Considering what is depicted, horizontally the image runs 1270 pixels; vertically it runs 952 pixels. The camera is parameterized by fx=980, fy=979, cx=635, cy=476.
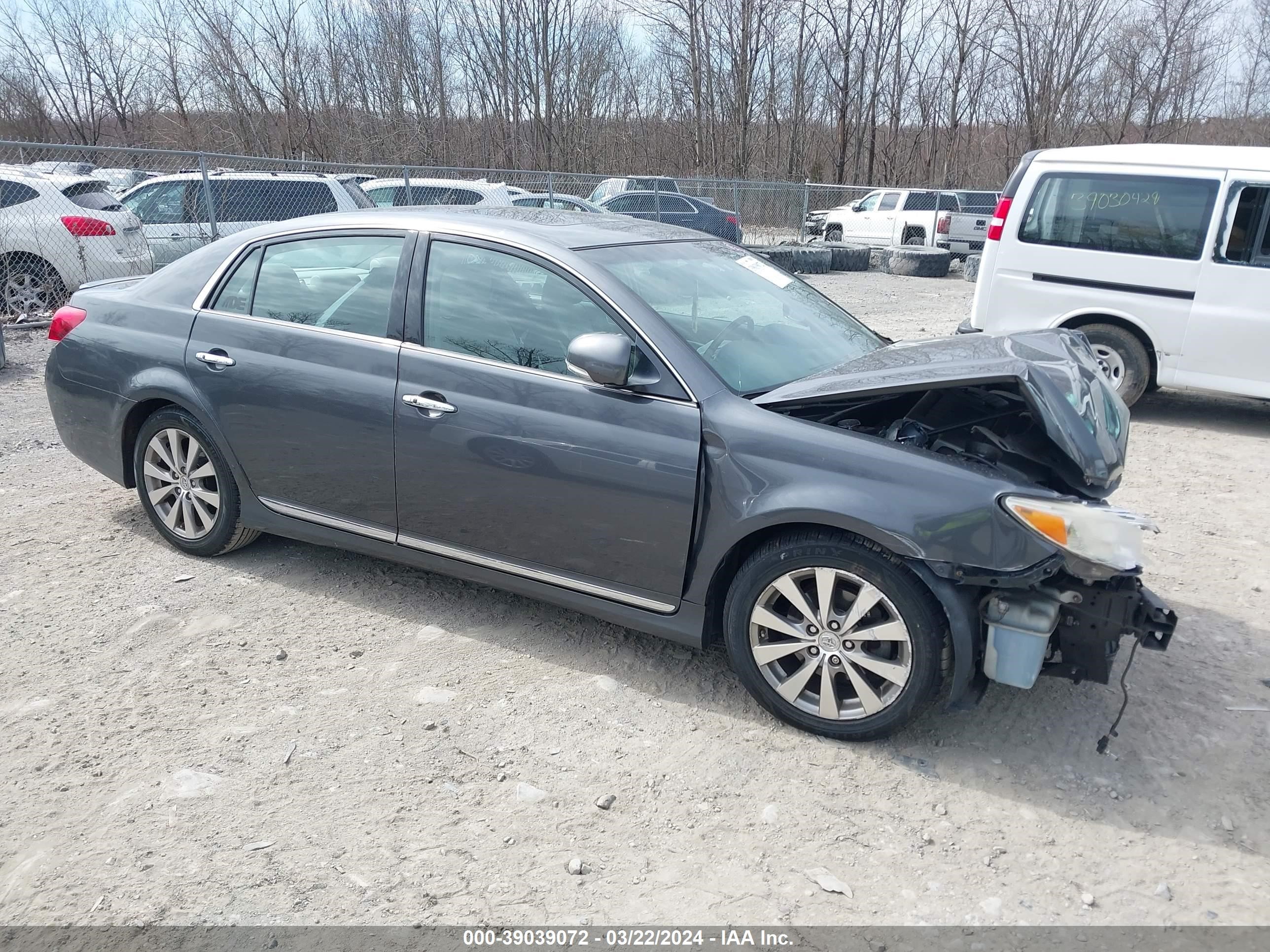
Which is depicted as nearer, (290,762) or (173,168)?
(290,762)

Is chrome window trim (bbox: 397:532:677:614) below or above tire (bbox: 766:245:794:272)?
above

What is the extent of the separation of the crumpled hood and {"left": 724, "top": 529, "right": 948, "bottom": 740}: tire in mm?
520

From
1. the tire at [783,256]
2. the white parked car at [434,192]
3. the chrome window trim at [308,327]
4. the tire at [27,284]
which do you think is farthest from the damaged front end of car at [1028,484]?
the tire at [783,256]

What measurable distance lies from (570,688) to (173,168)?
1318cm

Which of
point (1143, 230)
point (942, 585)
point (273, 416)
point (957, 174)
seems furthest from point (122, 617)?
point (957, 174)

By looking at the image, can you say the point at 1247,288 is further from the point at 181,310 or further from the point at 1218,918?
the point at 181,310

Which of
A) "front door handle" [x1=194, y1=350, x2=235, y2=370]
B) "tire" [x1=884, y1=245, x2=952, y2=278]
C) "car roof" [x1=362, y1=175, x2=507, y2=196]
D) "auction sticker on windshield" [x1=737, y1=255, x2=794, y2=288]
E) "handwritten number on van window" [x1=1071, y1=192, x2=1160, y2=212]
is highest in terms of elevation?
"handwritten number on van window" [x1=1071, y1=192, x2=1160, y2=212]

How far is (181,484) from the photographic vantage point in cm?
455

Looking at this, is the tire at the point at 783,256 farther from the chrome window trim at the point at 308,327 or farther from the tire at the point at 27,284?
the chrome window trim at the point at 308,327

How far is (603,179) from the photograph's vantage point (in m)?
19.2

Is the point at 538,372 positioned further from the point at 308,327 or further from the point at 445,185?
the point at 445,185

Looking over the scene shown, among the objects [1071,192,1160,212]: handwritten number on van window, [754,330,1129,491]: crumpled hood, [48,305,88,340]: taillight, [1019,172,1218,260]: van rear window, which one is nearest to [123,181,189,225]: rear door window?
[48,305,88,340]: taillight

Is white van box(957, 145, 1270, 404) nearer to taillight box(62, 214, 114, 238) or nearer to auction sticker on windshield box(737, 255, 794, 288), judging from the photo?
auction sticker on windshield box(737, 255, 794, 288)

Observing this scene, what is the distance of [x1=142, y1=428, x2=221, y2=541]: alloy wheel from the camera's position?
4473mm
